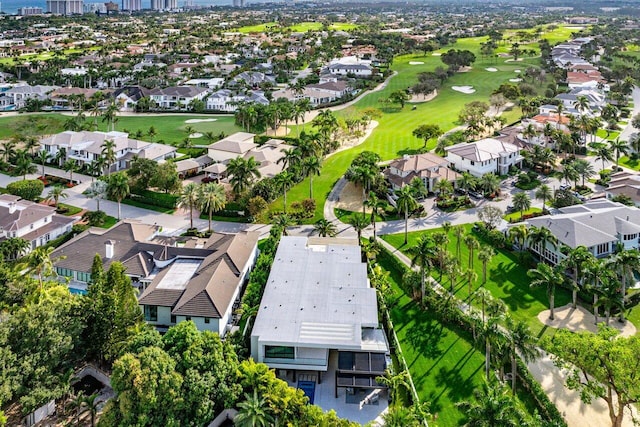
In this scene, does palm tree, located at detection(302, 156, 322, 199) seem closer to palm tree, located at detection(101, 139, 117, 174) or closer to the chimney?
the chimney

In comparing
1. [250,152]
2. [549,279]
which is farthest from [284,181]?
[549,279]

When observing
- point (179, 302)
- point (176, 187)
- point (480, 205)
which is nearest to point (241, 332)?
point (179, 302)

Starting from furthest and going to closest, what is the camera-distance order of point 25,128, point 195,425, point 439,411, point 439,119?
1. point 439,119
2. point 25,128
3. point 439,411
4. point 195,425

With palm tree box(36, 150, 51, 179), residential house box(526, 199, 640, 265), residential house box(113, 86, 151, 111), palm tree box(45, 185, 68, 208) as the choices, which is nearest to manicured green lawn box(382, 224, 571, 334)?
residential house box(526, 199, 640, 265)

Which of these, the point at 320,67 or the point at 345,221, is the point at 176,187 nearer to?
the point at 345,221

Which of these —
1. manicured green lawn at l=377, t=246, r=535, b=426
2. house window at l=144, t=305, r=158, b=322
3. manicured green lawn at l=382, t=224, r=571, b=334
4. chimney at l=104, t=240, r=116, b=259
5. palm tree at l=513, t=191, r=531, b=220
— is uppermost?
palm tree at l=513, t=191, r=531, b=220

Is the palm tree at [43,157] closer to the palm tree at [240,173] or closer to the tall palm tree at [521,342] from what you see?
the palm tree at [240,173]

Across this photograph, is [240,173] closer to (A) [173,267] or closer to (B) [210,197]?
(B) [210,197]
